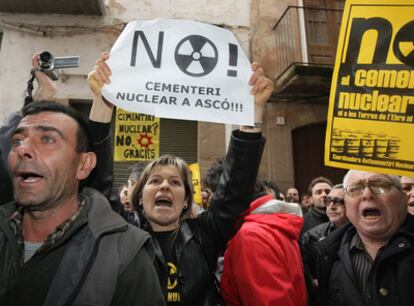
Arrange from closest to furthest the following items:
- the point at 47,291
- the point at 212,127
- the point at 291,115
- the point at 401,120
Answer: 1. the point at 47,291
2. the point at 401,120
3. the point at 212,127
4. the point at 291,115

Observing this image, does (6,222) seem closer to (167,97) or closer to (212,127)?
(167,97)

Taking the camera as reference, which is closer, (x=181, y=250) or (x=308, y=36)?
(x=181, y=250)

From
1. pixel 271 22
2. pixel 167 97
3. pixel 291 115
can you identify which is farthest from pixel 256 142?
pixel 271 22

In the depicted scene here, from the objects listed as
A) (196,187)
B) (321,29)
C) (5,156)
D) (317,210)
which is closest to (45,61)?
(5,156)

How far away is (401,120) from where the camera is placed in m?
1.92

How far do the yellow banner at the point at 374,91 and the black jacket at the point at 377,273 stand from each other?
443 millimetres

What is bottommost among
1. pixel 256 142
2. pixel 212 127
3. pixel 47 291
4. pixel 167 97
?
pixel 47 291

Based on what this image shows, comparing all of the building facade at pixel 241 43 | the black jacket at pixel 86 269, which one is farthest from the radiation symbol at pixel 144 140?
the building facade at pixel 241 43

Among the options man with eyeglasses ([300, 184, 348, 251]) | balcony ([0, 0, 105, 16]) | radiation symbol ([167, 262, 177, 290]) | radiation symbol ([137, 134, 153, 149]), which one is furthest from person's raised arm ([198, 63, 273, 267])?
balcony ([0, 0, 105, 16])

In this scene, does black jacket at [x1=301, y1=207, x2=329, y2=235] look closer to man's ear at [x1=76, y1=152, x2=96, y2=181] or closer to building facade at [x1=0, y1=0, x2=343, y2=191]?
building facade at [x1=0, y1=0, x2=343, y2=191]

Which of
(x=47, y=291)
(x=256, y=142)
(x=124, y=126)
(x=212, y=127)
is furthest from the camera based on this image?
(x=212, y=127)

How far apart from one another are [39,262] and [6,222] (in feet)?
0.76

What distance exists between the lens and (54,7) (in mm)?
7605

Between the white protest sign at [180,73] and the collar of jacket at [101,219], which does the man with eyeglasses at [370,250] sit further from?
the collar of jacket at [101,219]
